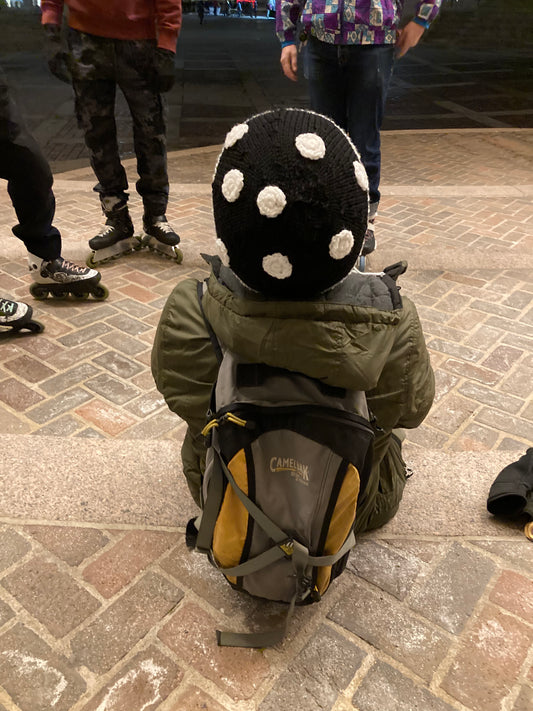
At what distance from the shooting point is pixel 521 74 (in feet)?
47.1

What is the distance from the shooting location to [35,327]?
10.4 ft

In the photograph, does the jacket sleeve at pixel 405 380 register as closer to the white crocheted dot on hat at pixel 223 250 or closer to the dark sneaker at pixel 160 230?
the white crocheted dot on hat at pixel 223 250

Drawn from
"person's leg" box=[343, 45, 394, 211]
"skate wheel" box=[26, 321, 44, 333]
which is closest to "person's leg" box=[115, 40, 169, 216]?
"person's leg" box=[343, 45, 394, 211]

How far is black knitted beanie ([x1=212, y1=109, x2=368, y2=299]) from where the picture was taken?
1168 millimetres

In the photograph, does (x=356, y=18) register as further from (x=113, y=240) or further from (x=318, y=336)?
(x=318, y=336)

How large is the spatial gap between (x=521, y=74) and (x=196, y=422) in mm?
15869

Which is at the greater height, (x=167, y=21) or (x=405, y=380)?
(x=167, y=21)

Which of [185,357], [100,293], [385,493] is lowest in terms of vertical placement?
[100,293]

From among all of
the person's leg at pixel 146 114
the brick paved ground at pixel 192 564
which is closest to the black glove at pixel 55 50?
the person's leg at pixel 146 114

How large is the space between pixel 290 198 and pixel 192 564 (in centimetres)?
122

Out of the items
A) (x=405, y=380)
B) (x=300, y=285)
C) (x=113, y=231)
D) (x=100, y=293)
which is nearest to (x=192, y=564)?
(x=405, y=380)

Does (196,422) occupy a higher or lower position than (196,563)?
higher

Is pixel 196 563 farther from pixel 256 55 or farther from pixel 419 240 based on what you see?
pixel 256 55

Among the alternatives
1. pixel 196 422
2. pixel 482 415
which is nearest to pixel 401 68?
pixel 482 415
